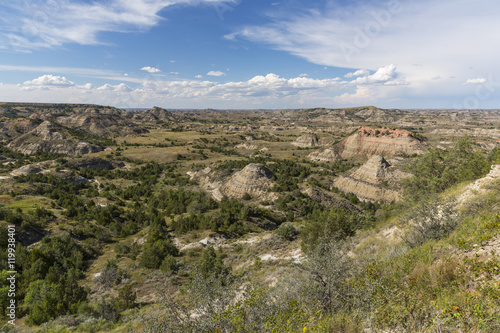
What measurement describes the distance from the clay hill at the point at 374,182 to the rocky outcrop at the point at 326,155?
2807 centimetres

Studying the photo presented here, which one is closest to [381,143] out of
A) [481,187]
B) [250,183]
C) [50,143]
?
[250,183]

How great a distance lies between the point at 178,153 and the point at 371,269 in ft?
309

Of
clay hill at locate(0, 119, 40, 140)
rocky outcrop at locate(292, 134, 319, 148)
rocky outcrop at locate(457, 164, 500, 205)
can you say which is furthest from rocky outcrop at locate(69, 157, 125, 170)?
rocky outcrop at locate(457, 164, 500, 205)

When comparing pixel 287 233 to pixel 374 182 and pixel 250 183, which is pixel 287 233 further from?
pixel 374 182

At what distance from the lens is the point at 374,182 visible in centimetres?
5053

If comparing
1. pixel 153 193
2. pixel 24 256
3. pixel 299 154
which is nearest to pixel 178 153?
pixel 153 193

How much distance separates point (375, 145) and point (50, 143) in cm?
12755

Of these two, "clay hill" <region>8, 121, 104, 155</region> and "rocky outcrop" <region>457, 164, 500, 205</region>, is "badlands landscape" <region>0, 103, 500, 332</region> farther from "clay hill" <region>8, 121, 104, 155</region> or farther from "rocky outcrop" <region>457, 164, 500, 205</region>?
"clay hill" <region>8, 121, 104, 155</region>

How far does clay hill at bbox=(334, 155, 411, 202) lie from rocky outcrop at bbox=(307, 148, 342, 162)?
28074 mm

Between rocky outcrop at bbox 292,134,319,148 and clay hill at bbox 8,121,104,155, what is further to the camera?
rocky outcrop at bbox 292,134,319,148

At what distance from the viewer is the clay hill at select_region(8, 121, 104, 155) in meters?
91.4

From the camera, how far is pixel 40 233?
90.8 feet

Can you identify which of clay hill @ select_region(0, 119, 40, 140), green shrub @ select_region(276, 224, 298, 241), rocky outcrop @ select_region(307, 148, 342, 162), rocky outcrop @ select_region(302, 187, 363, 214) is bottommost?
rocky outcrop @ select_region(302, 187, 363, 214)

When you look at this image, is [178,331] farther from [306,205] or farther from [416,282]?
[306,205]
